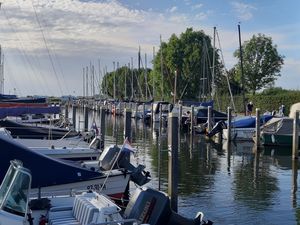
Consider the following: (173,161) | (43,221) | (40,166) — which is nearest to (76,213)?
(43,221)

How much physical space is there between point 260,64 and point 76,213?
238 ft

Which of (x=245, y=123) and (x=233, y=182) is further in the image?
(x=245, y=123)

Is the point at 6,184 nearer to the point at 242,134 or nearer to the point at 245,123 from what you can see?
the point at 242,134

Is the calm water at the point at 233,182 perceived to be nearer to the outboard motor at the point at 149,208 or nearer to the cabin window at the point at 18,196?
the outboard motor at the point at 149,208

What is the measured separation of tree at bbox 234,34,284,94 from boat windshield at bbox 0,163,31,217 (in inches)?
2791

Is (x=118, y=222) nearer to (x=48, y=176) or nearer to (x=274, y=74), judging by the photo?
(x=48, y=176)

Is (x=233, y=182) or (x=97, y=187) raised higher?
(x=97, y=187)

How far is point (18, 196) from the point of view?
9148 mm

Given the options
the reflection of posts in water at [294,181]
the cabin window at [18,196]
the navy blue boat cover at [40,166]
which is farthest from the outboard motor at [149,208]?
the reflection of posts in water at [294,181]

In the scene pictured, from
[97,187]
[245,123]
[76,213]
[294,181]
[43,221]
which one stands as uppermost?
[245,123]

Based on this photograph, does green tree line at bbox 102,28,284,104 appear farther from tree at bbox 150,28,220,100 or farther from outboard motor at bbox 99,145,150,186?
outboard motor at bbox 99,145,150,186

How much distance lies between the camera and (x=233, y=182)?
2064cm

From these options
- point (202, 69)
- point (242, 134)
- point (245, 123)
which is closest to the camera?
point (242, 134)

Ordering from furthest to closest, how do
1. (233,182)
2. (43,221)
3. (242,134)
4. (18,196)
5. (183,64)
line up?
1. (183,64)
2. (242,134)
3. (233,182)
4. (43,221)
5. (18,196)
